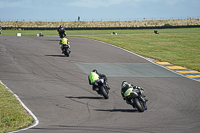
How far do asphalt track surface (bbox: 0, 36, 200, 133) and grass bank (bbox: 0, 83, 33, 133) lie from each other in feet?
1.53

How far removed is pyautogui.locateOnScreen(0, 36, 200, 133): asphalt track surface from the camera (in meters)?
10.2

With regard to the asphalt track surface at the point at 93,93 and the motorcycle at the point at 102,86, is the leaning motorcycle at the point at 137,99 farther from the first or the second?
the motorcycle at the point at 102,86

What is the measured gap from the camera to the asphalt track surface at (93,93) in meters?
10.2

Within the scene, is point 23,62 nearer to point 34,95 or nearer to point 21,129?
point 34,95

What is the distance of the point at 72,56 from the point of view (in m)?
26.9

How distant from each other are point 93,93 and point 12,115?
505cm

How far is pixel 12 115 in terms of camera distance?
35.9 ft

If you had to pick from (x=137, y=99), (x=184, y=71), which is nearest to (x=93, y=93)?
(x=137, y=99)

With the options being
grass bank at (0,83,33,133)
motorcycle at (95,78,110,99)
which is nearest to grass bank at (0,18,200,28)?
motorcycle at (95,78,110,99)

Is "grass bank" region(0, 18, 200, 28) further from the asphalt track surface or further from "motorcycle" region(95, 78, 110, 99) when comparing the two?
"motorcycle" region(95, 78, 110, 99)

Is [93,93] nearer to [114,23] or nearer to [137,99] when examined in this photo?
[137,99]

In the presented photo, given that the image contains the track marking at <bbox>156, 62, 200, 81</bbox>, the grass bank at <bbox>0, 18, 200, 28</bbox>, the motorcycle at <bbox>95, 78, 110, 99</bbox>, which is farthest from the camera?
the grass bank at <bbox>0, 18, 200, 28</bbox>

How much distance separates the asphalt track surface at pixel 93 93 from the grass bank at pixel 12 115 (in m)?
0.47

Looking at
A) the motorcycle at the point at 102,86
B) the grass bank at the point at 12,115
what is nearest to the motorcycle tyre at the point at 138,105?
the motorcycle at the point at 102,86
